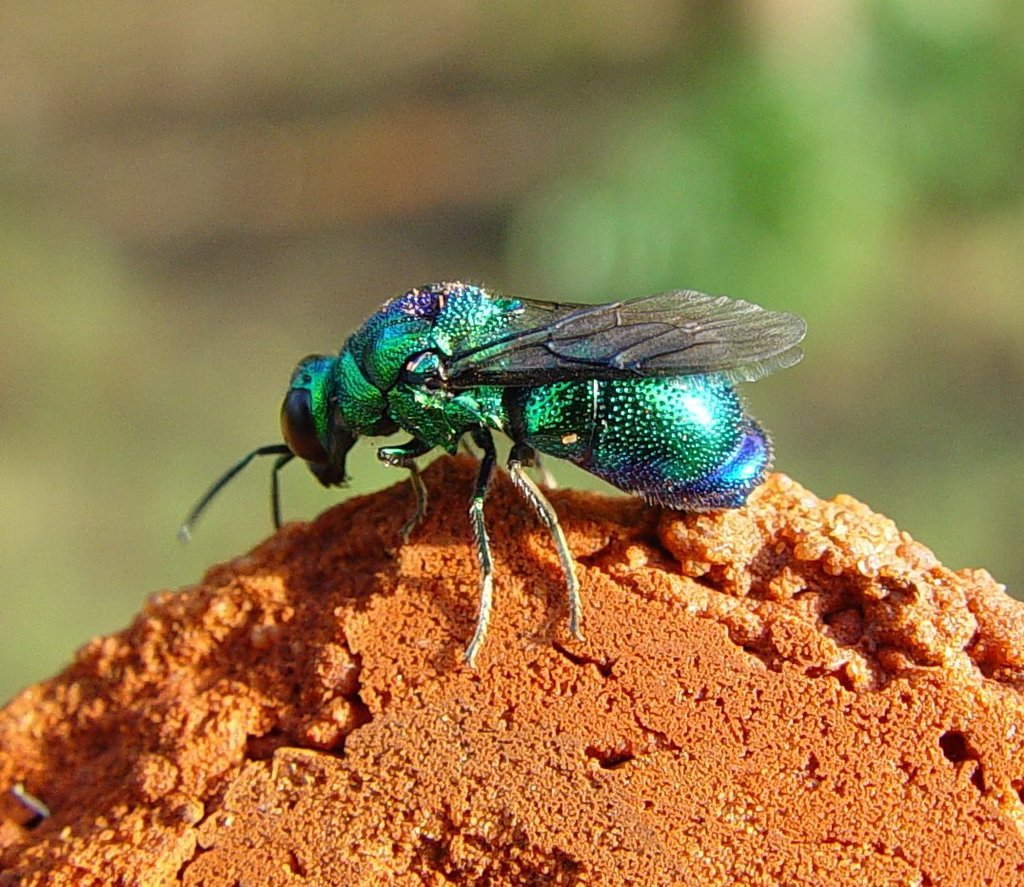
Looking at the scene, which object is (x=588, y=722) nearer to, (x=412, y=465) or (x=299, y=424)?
(x=412, y=465)

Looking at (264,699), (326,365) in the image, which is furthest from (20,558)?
(264,699)

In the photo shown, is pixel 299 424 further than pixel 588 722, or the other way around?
pixel 299 424

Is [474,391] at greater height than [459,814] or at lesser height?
greater

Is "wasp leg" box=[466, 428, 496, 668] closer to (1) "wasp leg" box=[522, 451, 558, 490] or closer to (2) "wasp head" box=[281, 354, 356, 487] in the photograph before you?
(1) "wasp leg" box=[522, 451, 558, 490]

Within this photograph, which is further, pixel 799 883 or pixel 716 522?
pixel 716 522

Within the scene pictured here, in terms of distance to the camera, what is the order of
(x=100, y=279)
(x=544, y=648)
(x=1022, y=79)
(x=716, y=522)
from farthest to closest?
1. (x=100, y=279)
2. (x=1022, y=79)
3. (x=716, y=522)
4. (x=544, y=648)

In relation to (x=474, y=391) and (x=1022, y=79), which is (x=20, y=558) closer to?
(x=474, y=391)

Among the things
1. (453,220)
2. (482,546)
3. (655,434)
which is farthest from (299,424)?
(453,220)
